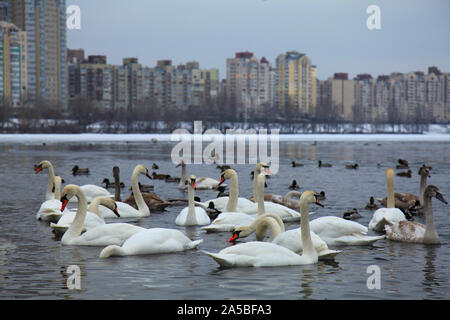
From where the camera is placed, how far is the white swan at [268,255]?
8.94 m

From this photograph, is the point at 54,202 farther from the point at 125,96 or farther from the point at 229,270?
the point at 125,96

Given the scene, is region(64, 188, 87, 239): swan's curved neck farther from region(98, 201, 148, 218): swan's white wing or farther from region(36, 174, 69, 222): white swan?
region(98, 201, 148, 218): swan's white wing

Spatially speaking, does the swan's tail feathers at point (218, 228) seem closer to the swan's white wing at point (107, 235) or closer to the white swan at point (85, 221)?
the white swan at point (85, 221)

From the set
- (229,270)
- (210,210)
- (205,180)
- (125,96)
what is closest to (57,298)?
(229,270)

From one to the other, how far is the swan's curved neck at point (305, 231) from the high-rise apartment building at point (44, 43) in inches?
6412

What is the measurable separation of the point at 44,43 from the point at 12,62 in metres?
20.5

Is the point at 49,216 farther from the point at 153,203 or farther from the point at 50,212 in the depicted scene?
the point at 153,203

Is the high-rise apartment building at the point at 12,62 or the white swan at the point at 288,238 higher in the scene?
the high-rise apartment building at the point at 12,62

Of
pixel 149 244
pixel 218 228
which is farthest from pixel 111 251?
pixel 218 228

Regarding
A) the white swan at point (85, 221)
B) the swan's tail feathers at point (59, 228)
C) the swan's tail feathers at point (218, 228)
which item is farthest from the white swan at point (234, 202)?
the swan's tail feathers at point (59, 228)

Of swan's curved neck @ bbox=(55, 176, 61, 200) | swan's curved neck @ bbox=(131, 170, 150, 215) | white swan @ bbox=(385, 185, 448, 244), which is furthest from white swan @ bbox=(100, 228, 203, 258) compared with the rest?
swan's curved neck @ bbox=(55, 176, 61, 200)

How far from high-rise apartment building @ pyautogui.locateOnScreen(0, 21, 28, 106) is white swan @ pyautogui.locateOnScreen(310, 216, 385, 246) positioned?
483 ft

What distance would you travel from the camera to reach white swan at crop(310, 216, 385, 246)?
10.7 m
